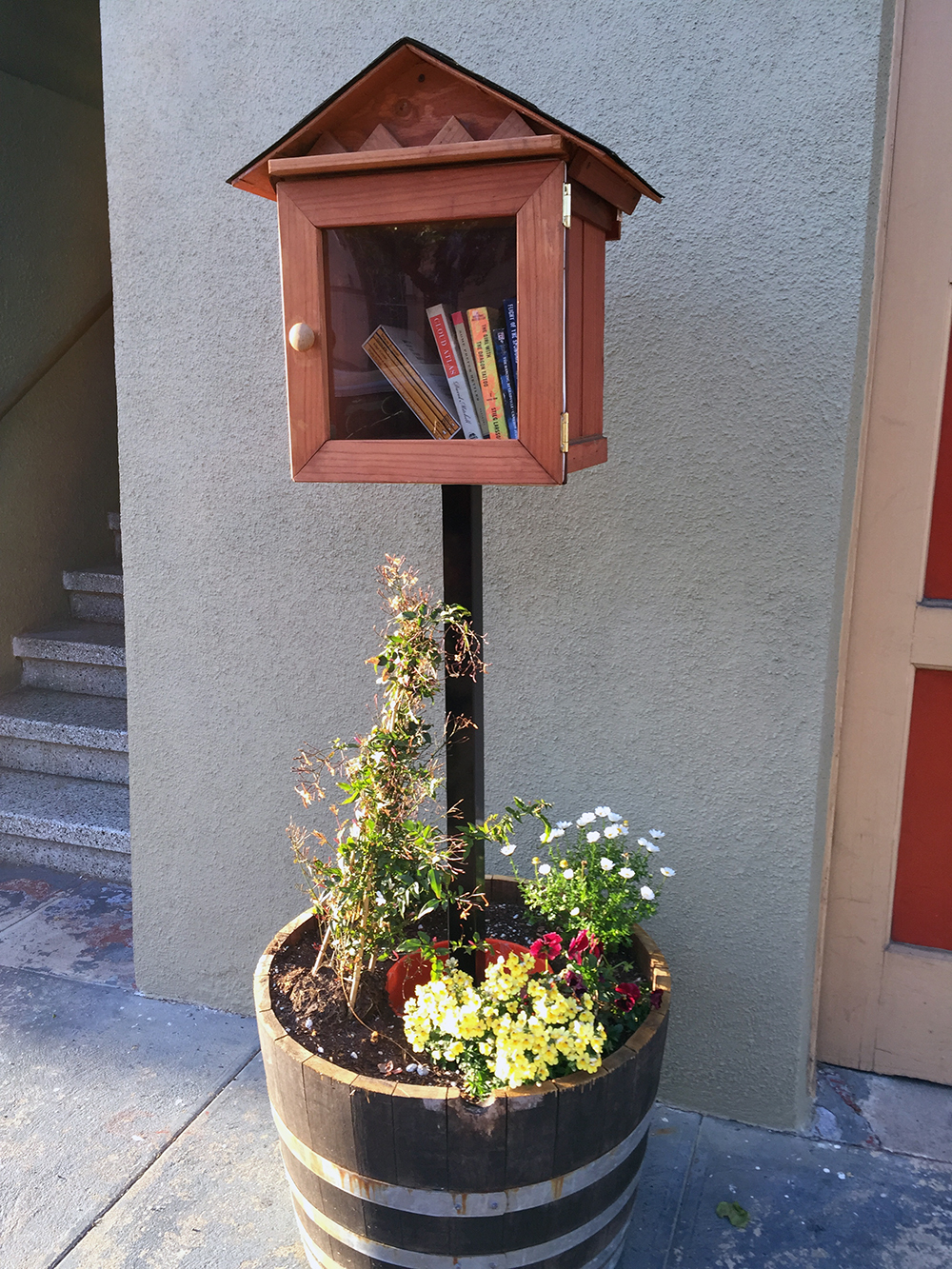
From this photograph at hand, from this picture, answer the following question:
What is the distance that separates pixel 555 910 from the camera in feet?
6.26

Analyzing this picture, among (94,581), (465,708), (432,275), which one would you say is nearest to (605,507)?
(465,708)

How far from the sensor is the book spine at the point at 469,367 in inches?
58.4

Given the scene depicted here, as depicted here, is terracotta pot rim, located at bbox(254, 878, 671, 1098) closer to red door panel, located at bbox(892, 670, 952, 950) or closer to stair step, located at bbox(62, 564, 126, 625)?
red door panel, located at bbox(892, 670, 952, 950)

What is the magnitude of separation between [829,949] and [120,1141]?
166 centimetres

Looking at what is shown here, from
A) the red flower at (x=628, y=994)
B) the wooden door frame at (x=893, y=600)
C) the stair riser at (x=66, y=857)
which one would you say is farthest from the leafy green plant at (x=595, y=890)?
the stair riser at (x=66, y=857)

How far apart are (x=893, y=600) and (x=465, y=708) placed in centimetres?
105

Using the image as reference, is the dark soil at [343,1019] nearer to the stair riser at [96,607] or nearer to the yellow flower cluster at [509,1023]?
the yellow flower cluster at [509,1023]

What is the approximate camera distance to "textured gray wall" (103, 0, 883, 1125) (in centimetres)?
193

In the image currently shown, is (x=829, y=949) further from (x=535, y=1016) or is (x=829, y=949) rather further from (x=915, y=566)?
(x=535, y=1016)

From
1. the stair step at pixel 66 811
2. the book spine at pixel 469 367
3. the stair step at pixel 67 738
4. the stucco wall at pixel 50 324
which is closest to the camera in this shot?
the book spine at pixel 469 367

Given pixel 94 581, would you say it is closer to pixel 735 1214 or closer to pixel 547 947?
pixel 547 947

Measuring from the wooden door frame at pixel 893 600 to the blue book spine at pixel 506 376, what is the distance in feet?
3.20

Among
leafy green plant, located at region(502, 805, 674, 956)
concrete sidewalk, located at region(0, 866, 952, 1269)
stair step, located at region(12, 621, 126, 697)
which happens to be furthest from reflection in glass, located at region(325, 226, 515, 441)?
stair step, located at region(12, 621, 126, 697)

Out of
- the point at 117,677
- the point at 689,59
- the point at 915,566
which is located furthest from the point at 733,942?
the point at 117,677
